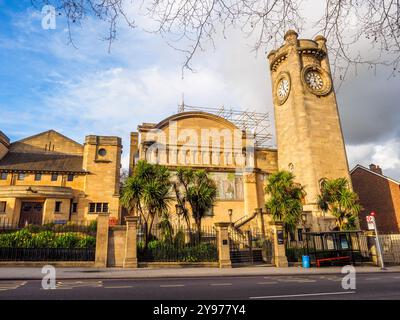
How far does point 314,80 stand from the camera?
34625 mm

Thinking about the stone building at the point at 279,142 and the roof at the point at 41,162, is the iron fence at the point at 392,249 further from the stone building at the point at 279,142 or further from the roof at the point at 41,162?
the roof at the point at 41,162

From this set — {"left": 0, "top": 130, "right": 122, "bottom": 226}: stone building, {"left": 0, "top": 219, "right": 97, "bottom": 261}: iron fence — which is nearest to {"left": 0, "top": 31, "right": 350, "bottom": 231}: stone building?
{"left": 0, "top": 130, "right": 122, "bottom": 226}: stone building

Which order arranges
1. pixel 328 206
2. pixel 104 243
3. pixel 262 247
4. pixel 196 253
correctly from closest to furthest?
pixel 104 243 → pixel 196 253 → pixel 262 247 → pixel 328 206

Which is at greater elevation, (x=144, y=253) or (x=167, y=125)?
(x=167, y=125)

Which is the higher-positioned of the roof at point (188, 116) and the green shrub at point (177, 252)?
the roof at point (188, 116)

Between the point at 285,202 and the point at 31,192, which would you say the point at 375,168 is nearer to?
the point at 285,202

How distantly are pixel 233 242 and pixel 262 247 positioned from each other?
3097 mm

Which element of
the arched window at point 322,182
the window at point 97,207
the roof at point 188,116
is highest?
the roof at point 188,116

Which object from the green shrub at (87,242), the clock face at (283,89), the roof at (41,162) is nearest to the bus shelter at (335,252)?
the green shrub at (87,242)

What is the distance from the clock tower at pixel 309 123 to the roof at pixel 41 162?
2585 centimetres

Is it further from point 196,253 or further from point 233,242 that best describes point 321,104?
point 196,253

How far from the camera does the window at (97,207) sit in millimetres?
34875

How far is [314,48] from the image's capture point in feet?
112
